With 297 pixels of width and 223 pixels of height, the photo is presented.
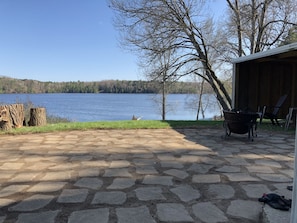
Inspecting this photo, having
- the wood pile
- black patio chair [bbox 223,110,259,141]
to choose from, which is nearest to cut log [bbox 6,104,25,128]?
Result: the wood pile

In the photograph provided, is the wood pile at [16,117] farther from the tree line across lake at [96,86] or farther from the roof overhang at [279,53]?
the tree line across lake at [96,86]

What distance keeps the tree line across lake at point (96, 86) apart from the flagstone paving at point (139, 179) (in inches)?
343

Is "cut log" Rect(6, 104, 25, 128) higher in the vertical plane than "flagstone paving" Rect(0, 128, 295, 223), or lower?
higher

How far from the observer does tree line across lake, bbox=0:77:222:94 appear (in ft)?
49.5

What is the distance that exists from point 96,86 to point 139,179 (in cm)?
3410

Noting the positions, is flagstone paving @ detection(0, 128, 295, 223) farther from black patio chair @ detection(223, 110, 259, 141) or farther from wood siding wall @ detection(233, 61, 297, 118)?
wood siding wall @ detection(233, 61, 297, 118)

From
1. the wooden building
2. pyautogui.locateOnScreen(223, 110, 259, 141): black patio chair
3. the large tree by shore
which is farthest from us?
the large tree by shore

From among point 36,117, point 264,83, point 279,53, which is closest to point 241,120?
point 279,53

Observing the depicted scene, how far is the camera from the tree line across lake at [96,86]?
15.1 m

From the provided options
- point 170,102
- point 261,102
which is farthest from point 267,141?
point 170,102

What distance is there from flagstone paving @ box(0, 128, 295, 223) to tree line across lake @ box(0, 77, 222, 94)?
8710 millimetres

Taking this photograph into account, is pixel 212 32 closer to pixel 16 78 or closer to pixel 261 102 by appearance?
pixel 261 102

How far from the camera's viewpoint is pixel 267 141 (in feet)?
19.0

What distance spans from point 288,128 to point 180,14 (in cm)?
687
